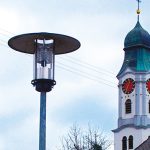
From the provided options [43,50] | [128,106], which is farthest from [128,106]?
[43,50]

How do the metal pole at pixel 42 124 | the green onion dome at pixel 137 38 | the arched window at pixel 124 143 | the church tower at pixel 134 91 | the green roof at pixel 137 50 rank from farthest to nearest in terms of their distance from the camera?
the green onion dome at pixel 137 38
the green roof at pixel 137 50
the church tower at pixel 134 91
the arched window at pixel 124 143
the metal pole at pixel 42 124

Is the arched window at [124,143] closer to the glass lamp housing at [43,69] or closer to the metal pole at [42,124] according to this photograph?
the glass lamp housing at [43,69]

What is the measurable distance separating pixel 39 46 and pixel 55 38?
32 cm

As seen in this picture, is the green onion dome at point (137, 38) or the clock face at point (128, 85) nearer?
the clock face at point (128, 85)

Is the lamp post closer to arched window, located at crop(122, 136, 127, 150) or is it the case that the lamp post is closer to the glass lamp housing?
the glass lamp housing

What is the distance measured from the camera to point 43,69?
539 inches

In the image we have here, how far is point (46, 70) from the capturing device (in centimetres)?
1370

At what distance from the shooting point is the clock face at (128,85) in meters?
67.8

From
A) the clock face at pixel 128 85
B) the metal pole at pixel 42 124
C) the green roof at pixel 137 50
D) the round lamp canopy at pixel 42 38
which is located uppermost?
the green roof at pixel 137 50

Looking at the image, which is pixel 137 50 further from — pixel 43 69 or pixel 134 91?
pixel 43 69

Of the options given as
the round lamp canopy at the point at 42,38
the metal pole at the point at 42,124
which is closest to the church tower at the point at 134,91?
the round lamp canopy at the point at 42,38

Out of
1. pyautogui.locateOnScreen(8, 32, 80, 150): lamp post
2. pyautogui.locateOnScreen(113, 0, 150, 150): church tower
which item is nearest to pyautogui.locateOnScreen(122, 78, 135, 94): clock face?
pyautogui.locateOnScreen(113, 0, 150, 150): church tower

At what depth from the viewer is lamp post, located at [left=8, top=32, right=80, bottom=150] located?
13690 millimetres

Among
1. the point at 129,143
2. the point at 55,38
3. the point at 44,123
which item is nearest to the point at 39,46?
the point at 55,38
